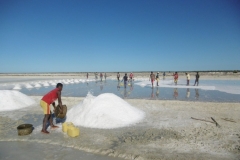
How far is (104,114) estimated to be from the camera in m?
6.40

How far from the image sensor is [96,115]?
6406 millimetres

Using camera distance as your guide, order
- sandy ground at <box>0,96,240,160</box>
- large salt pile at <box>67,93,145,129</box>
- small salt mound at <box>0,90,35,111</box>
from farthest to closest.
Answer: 1. small salt mound at <box>0,90,35,111</box>
2. large salt pile at <box>67,93,145,129</box>
3. sandy ground at <box>0,96,240,160</box>

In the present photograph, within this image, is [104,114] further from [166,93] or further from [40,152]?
[166,93]

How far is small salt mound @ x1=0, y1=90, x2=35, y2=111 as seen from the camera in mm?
9078

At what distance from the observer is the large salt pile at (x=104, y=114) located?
6.18m

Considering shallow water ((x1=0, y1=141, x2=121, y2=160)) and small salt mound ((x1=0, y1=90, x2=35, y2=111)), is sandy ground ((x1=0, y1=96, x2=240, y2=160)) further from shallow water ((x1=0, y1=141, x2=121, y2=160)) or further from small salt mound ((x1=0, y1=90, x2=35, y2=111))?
small salt mound ((x1=0, y1=90, x2=35, y2=111))

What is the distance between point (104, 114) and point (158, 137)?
2090mm

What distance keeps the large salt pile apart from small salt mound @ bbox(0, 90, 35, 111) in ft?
12.9

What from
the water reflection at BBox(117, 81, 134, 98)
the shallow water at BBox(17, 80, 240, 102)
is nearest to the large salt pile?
the shallow water at BBox(17, 80, 240, 102)

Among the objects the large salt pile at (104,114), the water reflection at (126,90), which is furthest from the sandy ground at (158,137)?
the water reflection at (126,90)

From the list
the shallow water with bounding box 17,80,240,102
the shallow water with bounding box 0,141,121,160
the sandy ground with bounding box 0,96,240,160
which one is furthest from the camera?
the shallow water with bounding box 17,80,240,102

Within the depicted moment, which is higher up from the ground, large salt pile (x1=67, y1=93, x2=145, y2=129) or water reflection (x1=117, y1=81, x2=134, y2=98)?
large salt pile (x1=67, y1=93, x2=145, y2=129)

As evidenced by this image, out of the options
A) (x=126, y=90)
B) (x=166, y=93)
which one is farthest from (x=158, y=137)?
(x=126, y=90)

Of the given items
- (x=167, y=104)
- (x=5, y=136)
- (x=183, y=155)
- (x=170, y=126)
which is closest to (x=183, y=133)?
(x=170, y=126)
